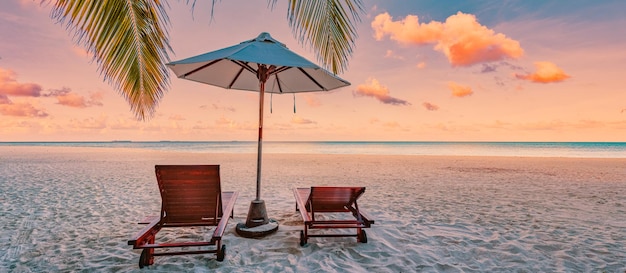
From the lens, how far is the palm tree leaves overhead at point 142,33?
2.85 meters

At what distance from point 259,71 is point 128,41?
4.97 feet

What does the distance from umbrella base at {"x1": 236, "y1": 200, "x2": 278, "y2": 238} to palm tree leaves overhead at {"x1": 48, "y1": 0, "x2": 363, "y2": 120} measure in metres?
2.07

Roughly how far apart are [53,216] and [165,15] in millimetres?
4536

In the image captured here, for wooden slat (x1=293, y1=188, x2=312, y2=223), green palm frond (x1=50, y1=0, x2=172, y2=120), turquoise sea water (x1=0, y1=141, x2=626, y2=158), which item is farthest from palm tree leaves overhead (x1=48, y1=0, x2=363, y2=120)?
turquoise sea water (x1=0, y1=141, x2=626, y2=158)

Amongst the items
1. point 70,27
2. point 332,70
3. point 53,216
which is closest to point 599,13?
point 332,70

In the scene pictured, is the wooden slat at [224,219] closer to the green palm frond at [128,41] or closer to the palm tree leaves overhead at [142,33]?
the green palm frond at [128,41]

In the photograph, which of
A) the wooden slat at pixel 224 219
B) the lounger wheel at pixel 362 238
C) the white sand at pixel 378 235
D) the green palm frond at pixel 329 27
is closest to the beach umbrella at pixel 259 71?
the green palm frond at pixel 329 27

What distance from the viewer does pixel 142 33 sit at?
342cm

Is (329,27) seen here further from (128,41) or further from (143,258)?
(143,258)

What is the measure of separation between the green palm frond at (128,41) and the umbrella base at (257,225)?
1.88m

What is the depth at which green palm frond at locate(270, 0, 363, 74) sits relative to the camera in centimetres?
306

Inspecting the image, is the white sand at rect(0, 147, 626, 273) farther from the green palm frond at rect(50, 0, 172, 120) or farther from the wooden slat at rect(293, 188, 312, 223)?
the green palm frond at rect(50, 0, 172, 120)

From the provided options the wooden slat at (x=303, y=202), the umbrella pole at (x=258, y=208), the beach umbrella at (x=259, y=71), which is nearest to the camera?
the beach umbrella at (x=259, y=71)

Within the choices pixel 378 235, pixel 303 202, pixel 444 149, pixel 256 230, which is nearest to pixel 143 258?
pixel 256 230
